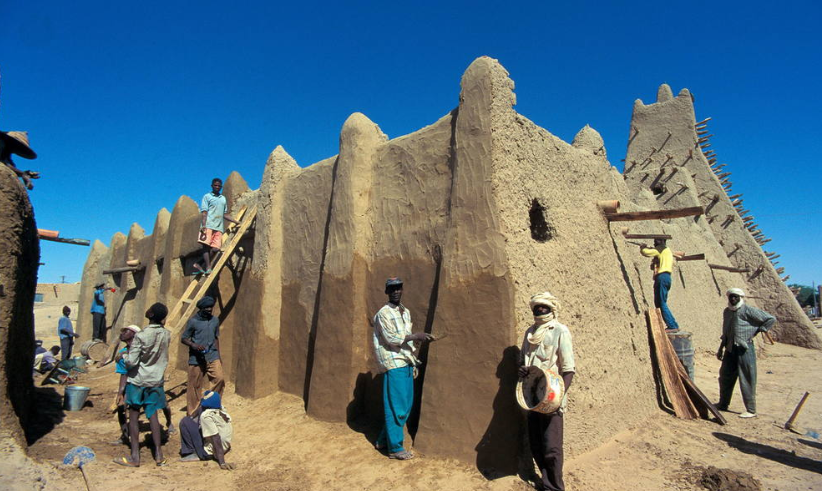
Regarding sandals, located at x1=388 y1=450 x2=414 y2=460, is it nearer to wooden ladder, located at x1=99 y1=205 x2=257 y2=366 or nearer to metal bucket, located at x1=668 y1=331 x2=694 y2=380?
metal bucket, located at x1=668 y1=331 x2=694 y2=380

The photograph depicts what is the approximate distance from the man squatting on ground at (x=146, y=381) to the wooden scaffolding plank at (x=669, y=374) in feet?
18.3

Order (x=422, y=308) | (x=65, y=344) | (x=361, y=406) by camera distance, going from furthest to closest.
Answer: (x=65, y=344) < (x=361, y=406) < (x=422, y=308)

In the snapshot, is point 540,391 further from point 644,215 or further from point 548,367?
point 644,215

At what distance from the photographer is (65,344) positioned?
9.23 metres

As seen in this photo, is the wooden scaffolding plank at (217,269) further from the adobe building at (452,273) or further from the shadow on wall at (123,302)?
the shadow on wall at (123,302)

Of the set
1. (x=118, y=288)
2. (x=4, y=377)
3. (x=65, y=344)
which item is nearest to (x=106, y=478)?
(x=4, y=377)

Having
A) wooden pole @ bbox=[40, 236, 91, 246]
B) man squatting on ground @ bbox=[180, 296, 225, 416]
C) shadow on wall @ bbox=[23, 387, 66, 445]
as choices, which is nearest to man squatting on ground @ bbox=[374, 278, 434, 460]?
man squatting on ground @ bbox=[180, 296, 225, 416]

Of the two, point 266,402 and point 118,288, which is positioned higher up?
point 118,288

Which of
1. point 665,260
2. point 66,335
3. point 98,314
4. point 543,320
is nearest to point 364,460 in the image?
point 543,320

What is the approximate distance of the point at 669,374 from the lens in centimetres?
574

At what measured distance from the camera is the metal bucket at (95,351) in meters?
10.4

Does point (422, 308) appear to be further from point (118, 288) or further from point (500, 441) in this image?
point (118, 288)

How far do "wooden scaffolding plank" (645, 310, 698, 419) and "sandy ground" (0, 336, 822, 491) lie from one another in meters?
0.19

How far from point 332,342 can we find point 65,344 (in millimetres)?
6932
